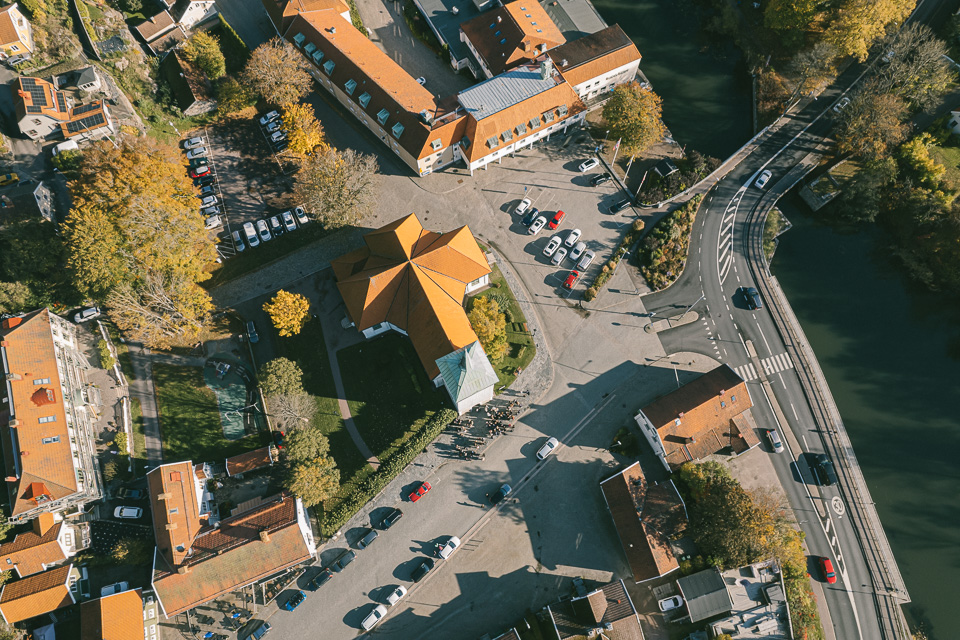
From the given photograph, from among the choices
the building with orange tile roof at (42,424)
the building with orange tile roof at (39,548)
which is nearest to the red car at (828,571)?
the building with orange tile roof at (42,424)

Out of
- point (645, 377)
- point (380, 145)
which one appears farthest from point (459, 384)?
point (380, 145)

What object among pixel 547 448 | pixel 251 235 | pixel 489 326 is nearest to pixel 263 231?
pixel 251 235

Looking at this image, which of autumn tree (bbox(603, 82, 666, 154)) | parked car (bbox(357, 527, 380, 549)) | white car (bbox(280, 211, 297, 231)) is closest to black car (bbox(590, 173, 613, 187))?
autumn tree (bbox(603, 82, 666, 154))

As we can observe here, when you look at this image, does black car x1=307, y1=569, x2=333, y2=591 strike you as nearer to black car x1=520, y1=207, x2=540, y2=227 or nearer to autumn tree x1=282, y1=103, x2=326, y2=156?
black car x1=520, y1=207, x2=540, y2=227

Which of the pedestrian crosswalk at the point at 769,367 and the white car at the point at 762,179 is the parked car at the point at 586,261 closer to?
the pedestrian crosswalk at the point at 769,367

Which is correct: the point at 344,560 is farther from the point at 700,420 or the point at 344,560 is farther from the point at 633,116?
the point at 633,116

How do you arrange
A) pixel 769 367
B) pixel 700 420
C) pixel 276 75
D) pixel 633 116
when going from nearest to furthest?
1. pixel 700 420
2. pixel 769 367
3. pixel 633 116
4. pixel 276 75

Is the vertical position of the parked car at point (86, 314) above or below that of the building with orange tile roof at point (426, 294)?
above
